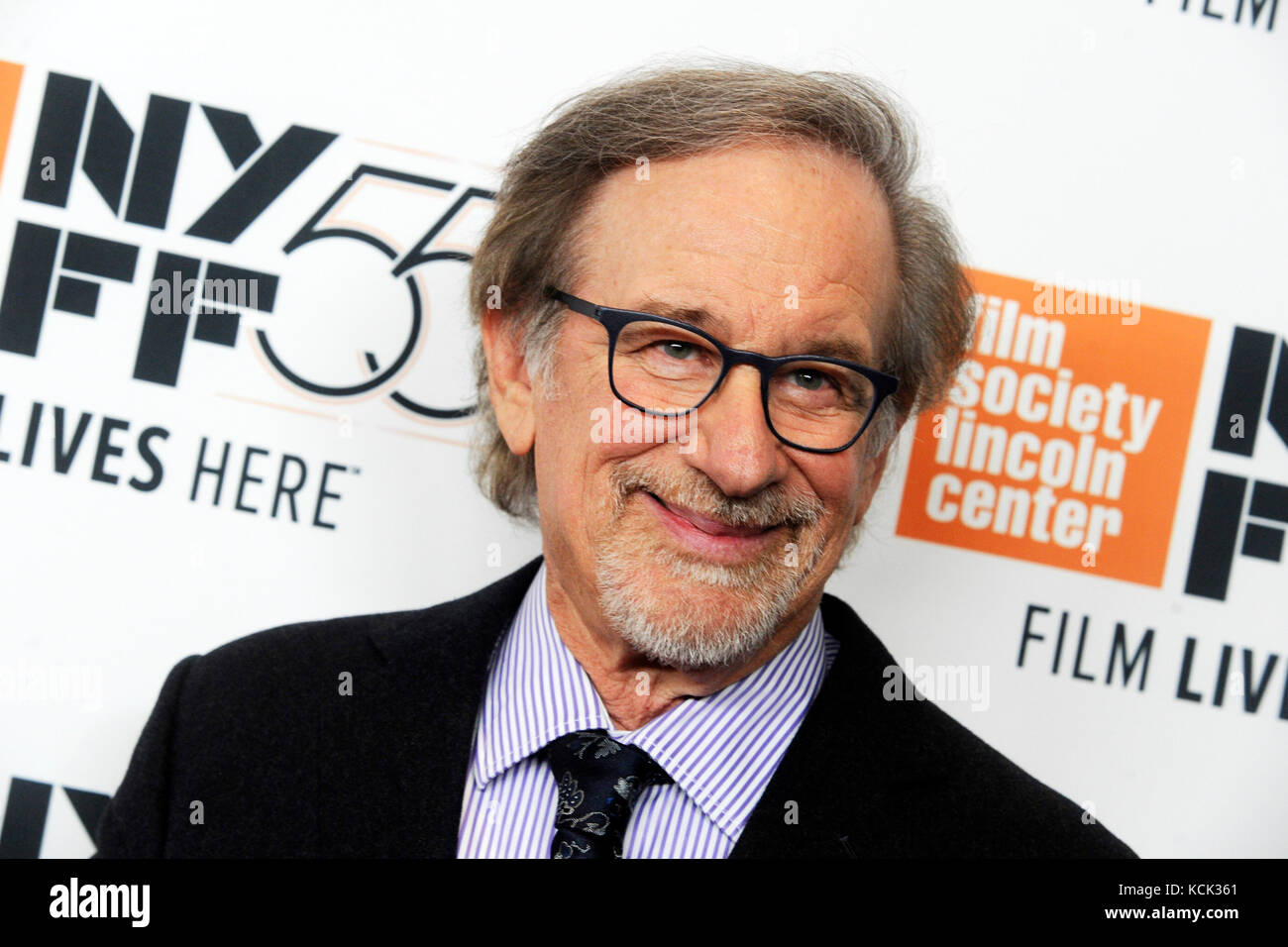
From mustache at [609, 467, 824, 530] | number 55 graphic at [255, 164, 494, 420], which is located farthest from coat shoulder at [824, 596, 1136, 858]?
number 55 graphic at [255, 164, 494, 420]

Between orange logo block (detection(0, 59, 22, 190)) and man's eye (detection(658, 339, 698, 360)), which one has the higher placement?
orange logo block (detection(0, 59, 22, 190))

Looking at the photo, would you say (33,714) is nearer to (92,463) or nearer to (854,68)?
(92,463)

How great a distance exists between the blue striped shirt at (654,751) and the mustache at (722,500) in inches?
11.5

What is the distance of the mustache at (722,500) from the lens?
6.26 feet

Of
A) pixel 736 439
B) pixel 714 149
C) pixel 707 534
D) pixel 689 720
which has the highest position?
pixel 714 149

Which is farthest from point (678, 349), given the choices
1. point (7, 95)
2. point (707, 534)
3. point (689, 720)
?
point (7, 95)

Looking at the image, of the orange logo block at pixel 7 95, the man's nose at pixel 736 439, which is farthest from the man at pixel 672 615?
the orange logo block at pixel 7 95

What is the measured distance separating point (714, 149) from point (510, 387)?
587 mm

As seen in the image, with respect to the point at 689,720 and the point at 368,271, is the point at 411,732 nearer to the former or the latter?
the point at 689,720

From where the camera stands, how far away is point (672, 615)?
1953 millimetres

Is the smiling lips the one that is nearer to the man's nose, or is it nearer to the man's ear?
the man's nose

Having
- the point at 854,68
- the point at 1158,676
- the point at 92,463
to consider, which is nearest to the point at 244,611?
the point at 92,463

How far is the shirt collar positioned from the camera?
6.41 feet

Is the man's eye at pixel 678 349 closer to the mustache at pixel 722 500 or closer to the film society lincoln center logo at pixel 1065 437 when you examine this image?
the mustache at pixel 722 500
